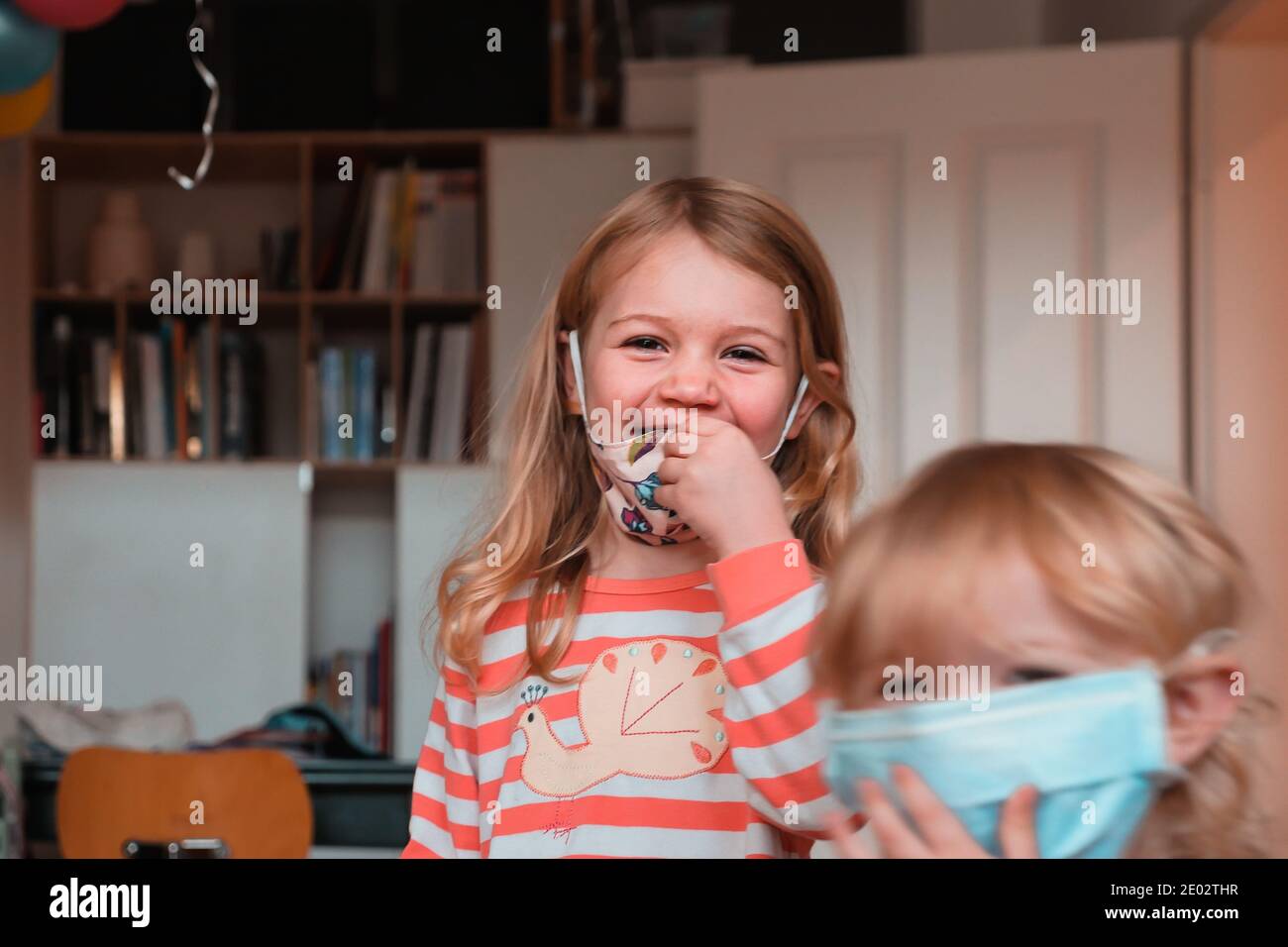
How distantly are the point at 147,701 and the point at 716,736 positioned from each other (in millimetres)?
2120

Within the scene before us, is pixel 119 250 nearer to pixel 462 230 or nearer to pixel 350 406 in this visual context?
pixel 350 406

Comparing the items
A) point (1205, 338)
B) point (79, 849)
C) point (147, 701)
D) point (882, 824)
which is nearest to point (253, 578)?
point (147, 701)

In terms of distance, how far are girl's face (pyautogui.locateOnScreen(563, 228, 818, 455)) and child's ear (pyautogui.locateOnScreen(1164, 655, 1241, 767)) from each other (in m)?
0.26

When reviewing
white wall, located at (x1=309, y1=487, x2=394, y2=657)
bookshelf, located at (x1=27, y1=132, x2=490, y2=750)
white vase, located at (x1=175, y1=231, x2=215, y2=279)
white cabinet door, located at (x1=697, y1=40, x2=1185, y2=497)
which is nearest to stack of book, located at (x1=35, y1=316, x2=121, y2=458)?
bookshelf, located at (x1=27, y1=132, x2=490, y2=750)

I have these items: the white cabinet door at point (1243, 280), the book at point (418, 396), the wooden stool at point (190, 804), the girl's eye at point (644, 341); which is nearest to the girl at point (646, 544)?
the girl's eye at point (644, 341)

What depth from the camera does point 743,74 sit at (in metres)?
2.07

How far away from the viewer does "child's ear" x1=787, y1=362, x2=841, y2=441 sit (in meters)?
0.70

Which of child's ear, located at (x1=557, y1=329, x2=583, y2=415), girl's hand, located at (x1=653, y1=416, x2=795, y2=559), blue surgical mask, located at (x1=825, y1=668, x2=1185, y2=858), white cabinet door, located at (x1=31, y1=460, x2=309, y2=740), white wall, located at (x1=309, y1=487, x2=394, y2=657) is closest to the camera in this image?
blue surgical mask, located at (x1=825, y1=668, x2=1185, y2=858)

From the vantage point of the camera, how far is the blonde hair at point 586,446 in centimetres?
68

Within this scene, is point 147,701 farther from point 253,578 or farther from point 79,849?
point 79,849

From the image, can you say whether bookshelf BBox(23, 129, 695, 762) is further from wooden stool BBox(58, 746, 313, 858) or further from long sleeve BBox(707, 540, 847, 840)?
long sleeve BBox(707, 540, 847, 840)

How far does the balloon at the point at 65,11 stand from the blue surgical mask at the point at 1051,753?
1620 mm

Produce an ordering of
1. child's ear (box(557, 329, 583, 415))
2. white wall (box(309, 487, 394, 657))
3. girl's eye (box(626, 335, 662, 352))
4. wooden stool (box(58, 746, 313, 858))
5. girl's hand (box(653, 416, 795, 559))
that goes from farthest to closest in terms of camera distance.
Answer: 1. white wall (box(309, 487, 394, 657))
2. wooden stool (box(58, 746, 313, 858))
3. child's ear (box(557, 329, 583, 415))
4. girl's eye (box(626, 335, 662, 352))
5. girl's hand (box(653, 416, 795, 559))

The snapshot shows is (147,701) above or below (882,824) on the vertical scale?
below
